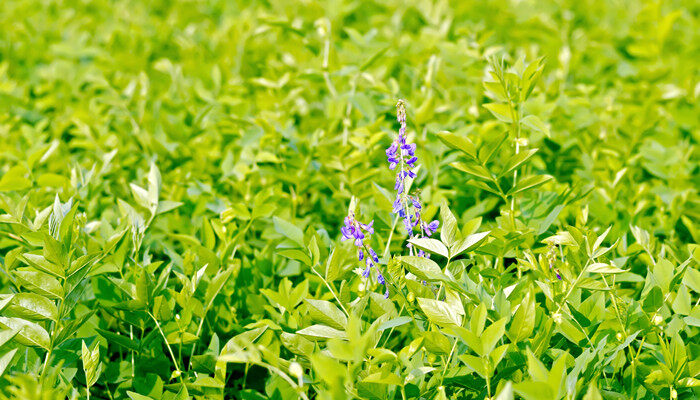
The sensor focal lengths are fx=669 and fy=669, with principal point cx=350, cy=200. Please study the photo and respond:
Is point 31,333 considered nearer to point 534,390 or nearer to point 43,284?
point 43,284

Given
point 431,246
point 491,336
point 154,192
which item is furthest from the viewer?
point 154,192

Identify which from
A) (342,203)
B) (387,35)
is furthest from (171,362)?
(387,35)

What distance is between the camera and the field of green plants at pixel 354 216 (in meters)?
1.49

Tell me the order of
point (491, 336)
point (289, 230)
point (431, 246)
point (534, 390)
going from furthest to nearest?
point (289, 230), point (431, 246), point (491, 336), point (534, 390)

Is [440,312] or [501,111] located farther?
[501,111]

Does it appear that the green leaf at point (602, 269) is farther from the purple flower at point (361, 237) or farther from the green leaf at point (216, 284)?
the green leaf at point (216, 284)

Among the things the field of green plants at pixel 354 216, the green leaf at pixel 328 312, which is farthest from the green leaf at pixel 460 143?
the green leaf at pixel 328 312

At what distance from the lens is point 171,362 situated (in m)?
1.75

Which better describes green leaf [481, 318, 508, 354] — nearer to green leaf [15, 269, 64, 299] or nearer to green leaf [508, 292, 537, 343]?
green leaf [508, 292, 537, 343]

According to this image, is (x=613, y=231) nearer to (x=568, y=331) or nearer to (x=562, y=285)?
(x=562, y=285)

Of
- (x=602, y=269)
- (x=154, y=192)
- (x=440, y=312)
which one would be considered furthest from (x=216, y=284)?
(x=602, y=269)

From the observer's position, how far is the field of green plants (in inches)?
58.7

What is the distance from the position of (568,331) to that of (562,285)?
0.48 feet

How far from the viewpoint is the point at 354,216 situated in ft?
5.26
